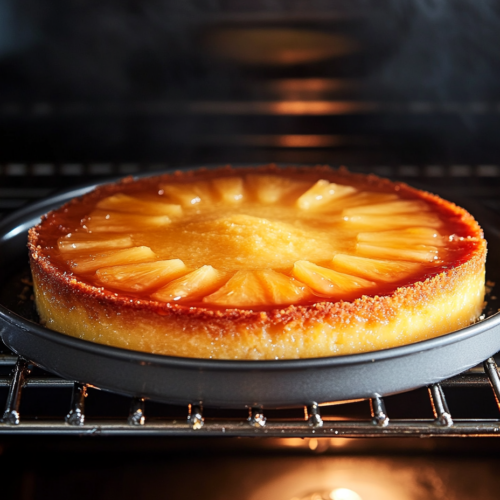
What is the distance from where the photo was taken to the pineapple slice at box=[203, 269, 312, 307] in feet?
3.67

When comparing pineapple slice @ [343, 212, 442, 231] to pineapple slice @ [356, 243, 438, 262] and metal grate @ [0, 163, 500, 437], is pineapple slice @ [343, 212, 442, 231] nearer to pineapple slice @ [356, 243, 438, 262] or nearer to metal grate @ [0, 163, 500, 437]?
pineapple slice @ [356, 243, 438, 262]

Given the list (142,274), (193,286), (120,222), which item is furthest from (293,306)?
(120,222)

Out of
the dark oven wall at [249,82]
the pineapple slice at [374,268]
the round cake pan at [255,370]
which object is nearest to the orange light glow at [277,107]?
the dark oven wall at [249,82]

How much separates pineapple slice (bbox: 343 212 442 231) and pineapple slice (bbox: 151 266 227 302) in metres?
0.42

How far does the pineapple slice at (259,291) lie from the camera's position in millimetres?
1117

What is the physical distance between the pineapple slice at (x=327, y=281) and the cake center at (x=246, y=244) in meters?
0.06

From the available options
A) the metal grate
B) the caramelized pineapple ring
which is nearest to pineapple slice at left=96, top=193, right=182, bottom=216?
the caramelized pineapple ring

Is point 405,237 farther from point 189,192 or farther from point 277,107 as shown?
point 277,107

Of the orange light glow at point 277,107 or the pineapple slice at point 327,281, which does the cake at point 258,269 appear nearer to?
the pineapple slice at point 327,281

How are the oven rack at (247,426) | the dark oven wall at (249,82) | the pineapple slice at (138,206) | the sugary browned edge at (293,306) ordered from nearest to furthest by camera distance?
1. the oven rack at (247,426)
2. the sugary browned edge at (293,306)
3. the pineapple slice at (138,206)
4. the dark oven wall at (249,82)

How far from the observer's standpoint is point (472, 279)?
4.19 ft

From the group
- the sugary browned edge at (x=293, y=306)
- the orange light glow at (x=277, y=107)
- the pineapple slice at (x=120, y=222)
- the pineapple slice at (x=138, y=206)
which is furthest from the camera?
the orange light glow at (x=277, y=107)

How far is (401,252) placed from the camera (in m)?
1.31

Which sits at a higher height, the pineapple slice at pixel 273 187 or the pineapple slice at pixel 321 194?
the pineapple slice at pixel 273 187
